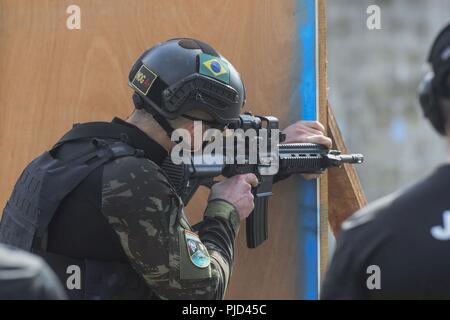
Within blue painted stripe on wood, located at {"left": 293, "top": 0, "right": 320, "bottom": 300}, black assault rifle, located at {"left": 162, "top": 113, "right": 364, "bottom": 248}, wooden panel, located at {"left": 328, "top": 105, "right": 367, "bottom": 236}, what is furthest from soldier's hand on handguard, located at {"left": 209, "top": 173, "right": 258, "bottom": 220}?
wooden panel, located at {"left": 328, "top": 105, "right": 367, "bottom": 236}

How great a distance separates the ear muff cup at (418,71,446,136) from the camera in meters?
2.06

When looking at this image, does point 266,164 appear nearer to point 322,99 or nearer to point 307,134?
point 307,134

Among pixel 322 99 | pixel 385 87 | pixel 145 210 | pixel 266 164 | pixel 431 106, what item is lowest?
pixel 431 106

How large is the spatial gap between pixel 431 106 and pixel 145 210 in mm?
1209

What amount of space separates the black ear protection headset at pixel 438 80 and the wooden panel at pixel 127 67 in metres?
1.89

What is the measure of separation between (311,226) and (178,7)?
3.68 feet

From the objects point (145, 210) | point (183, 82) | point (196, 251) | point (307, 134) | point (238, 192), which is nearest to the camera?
point (145, 210)

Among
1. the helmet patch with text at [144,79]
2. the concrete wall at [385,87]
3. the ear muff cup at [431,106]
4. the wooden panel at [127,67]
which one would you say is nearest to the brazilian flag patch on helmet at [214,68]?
the helmet patch with text at [144,79]

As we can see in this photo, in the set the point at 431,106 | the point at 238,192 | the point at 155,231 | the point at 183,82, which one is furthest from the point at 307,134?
the point at 431,106

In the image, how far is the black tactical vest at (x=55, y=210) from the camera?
305cm

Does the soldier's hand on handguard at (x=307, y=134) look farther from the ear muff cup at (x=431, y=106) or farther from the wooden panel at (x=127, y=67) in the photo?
the ear muff cup at (x=431, y=106)

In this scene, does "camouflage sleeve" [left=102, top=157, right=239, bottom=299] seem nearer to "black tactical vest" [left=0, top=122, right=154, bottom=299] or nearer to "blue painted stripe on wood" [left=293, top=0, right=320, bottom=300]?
"black tactical vest" [left=0, top=122, right=154, bottom=299]

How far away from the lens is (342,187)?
411 centimetres
